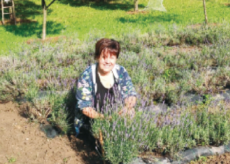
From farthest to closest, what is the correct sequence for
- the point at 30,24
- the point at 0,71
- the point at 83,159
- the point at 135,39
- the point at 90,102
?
the point at 30,24, the point at 135,39, the point at 0,71, the point at 90,102, the point at 83,159

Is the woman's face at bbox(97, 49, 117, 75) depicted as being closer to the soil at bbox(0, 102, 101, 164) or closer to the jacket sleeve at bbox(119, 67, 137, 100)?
the jacket sleeve at bbox(119, 67, 137, 100)

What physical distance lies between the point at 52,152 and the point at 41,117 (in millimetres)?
737

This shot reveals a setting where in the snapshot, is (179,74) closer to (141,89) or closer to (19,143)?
(141,89)

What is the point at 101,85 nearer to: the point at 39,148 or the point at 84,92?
the point at 84,92

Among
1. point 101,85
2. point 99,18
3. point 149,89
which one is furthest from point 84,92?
point 99,18

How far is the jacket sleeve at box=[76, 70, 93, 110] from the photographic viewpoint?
364cm

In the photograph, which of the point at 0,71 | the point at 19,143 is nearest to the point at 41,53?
the point at 0,71

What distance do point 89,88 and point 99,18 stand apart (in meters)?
11.3

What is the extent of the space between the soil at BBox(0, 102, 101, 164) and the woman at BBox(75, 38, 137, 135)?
27cm

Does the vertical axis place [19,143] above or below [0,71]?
below

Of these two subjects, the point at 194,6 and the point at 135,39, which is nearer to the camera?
the point at 135,39

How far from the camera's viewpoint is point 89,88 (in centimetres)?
374

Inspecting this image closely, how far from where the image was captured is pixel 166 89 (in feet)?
16.4

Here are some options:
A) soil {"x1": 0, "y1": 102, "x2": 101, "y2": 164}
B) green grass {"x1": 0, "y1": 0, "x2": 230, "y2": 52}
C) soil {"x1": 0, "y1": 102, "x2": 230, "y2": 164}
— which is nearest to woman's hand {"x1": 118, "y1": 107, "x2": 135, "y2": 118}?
soil {"x1": 0, "y1": 102, "x2": 230, "y2": 164}
